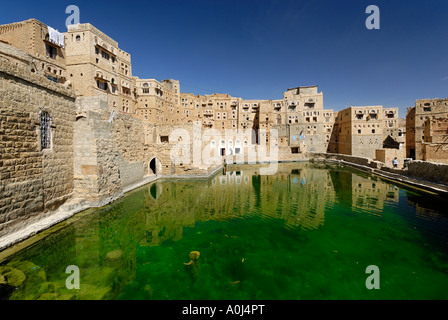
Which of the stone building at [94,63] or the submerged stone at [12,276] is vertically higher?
the stone building at [94,63]

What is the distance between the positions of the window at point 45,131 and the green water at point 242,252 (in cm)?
312

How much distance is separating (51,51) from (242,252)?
2693 centimetres

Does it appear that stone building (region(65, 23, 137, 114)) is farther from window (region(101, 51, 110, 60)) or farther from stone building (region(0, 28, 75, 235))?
stone building (region(0, 28, 75, 235))

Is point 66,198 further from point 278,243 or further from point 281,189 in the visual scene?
point 281,189

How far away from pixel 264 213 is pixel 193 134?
11.9 meters

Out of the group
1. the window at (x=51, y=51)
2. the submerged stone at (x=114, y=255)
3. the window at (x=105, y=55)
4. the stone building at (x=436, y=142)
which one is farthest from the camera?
the window at (x=105, y=55)

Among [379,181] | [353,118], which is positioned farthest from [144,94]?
[353,118]

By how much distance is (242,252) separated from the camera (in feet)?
19.4

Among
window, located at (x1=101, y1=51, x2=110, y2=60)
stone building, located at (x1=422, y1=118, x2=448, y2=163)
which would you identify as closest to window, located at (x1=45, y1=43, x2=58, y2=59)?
window, located at (x1=101, y1=51, x2=110, y2=60)

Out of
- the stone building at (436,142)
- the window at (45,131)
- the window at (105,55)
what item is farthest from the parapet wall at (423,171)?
the window at (105,55)

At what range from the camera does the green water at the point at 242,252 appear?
4344 millimetres

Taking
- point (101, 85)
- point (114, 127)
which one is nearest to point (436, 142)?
point (114, 127)

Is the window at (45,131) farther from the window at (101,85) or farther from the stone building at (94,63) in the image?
the window at (101,85)
